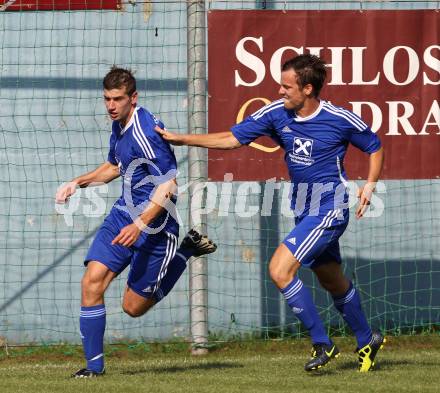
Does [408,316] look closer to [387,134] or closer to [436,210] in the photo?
[436,210]

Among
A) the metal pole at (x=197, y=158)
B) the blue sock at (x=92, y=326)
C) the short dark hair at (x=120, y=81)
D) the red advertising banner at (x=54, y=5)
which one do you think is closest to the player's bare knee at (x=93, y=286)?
the blue sock at (x=92, y=326)

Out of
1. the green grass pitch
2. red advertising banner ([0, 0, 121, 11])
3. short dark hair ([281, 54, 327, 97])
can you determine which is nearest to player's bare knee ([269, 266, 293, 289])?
the green grass pitch

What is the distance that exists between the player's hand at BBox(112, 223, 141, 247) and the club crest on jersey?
1.25 meters

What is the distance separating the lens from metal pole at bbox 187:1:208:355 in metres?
9.53

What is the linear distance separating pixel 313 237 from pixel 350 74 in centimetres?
279

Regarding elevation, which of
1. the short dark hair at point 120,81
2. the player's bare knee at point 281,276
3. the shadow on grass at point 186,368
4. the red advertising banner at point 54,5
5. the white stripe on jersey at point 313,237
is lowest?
the shadow on grass at point 186,368

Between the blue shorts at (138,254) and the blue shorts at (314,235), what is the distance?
89cm

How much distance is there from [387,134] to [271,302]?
1984 mm

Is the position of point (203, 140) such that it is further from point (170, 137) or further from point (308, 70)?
point (308, 70)

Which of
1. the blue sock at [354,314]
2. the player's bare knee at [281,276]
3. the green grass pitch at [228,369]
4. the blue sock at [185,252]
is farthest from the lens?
the blue sock at [185,252]

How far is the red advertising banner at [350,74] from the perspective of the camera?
31.5ft

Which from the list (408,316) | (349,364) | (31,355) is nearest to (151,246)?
(349,364)

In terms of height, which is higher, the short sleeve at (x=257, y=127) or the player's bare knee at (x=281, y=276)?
the short sleeve at (x=257, y=127)

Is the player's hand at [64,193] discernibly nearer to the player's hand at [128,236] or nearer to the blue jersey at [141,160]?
the blue jersey at [141,160]
